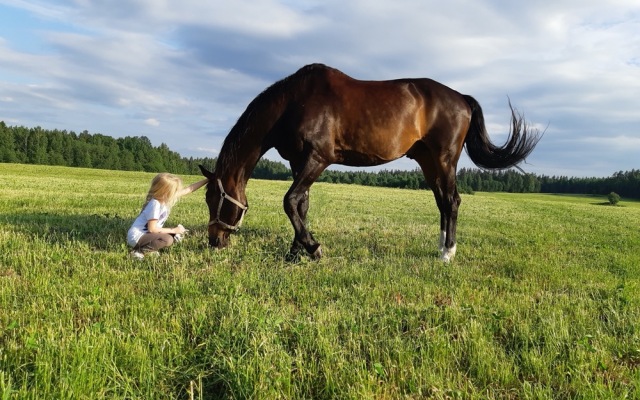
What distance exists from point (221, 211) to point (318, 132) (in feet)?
6.57

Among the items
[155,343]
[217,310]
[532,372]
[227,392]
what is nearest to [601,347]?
[532,372]

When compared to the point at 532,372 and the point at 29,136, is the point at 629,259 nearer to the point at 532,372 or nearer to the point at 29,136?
the point at 532,372

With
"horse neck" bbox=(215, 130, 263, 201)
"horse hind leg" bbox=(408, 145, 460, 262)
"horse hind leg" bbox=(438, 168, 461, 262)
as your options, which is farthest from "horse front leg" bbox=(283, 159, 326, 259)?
"horse hind leg" bbox=(438, 168, 461, 262)

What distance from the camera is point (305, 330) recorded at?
10.9 feet

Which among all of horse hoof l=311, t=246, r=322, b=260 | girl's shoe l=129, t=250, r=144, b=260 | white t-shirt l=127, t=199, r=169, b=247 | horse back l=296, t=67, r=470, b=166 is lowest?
girl's shoe l=129, t=250, r=144, b=260

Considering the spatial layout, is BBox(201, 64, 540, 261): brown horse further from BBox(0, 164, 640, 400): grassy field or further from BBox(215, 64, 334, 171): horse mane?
BBox(0, 164, 640, 400): grassy field

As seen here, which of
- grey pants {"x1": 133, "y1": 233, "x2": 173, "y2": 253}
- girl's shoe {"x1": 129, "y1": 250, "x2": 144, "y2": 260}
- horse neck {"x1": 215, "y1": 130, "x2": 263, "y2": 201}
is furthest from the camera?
horse neck {"x1": 215, "y1": 130, "x2": 263, "y2": 201}

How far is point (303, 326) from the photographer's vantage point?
339 cm

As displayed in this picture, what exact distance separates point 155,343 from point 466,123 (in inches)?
256

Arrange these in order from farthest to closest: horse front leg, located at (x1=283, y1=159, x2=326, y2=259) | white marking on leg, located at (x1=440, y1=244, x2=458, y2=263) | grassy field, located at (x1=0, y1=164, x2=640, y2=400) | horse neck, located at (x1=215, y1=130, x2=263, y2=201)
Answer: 1. white marking on leg, located at (x1=440, y1=244, x2=458, y2=263)
2. horse neck, located at (x1=215, y1=130, x2=263, y2=201)
3. horse front leg, located at (x1=283, y1=159, x2=326, y2=259)
4. grassy field, located at (x1=0, y1=164, x2=640, y2=400)

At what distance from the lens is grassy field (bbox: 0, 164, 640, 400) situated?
8.49 feet

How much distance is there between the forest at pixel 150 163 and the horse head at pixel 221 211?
66359 mm

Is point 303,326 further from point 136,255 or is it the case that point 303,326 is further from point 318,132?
point 318,132

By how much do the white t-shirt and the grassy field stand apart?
228 mm
